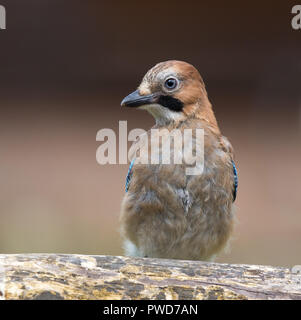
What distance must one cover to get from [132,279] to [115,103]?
264 centimetres

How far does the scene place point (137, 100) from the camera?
9.94ft

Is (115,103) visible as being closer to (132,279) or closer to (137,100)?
(137,100)

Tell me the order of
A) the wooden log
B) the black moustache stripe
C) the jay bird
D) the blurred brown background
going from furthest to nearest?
the blurred brown background < the black moustache stripe < the jay bird < the wooden log

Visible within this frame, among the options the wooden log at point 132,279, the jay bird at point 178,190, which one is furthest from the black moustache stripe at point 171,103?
the wooden log at point 132,279

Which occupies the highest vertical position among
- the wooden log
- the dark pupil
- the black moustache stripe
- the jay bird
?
the dark pupil

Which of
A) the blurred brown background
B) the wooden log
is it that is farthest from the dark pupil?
the blurred brown background

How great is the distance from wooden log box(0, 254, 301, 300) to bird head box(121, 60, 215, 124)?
0.85 metres

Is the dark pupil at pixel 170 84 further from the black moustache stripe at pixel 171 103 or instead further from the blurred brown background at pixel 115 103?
the blurred brown background at pixel 115 103

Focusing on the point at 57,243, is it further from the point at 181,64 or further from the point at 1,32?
the point at 181,64

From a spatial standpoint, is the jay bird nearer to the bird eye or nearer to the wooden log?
the bird eye

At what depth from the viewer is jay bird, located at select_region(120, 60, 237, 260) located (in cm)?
298

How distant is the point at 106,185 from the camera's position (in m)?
4.96

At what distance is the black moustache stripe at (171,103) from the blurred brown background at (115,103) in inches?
66.6

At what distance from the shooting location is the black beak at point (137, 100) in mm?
3023
